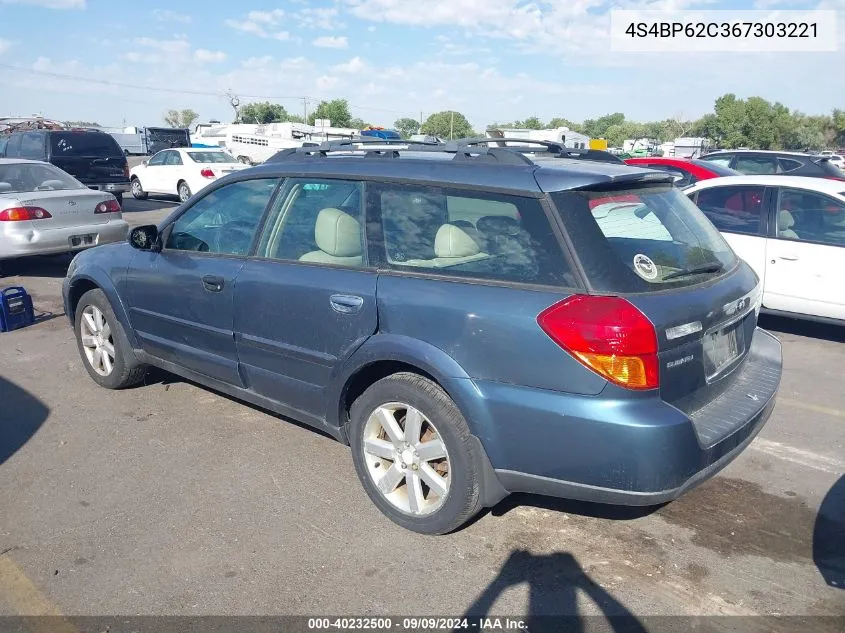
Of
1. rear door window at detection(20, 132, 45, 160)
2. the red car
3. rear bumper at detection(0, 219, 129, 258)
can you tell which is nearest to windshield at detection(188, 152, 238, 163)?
rear door window at detection(20, 132, 45, 160)

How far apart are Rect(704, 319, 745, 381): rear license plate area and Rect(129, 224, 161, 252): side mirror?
3.42 meters

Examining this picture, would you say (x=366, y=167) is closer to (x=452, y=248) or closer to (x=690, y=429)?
(x=452, y=248)

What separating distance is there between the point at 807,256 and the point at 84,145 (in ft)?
45.5

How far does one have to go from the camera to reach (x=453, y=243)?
11.2 feet

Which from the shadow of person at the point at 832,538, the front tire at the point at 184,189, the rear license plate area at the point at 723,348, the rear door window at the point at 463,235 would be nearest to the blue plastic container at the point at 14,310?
the rear door window at the point at 463,235

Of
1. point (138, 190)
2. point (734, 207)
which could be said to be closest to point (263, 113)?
point (138, 190)

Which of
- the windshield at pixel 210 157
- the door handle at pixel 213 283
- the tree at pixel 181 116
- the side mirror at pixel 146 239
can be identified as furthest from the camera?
the tree at pixel 181 116

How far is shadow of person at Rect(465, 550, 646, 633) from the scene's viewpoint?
2.80m

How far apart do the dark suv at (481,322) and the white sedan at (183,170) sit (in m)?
14.3

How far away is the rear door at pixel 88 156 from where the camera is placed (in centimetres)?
1461

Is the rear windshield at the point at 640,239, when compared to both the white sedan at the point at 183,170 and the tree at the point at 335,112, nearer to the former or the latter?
the white sedan at the point at 183,170

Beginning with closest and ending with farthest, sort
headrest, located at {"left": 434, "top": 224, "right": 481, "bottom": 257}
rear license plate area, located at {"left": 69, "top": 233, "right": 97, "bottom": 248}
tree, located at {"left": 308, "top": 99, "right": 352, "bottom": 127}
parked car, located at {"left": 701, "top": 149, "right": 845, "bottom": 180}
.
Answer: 1. headrest, located at {"left": 434, "top": 224, "right": 481, "bottom": 257}
2. rear license plate area, located at {"left": 69, "top": 233, "right": 97, "bottom": 248}
3. parked car, located at {"left": 701, "top": 149, "right": 845, "bottom": 180}
4. tree, located at {"left": 308, "top": 99, "right": 352, "bottom": 127}

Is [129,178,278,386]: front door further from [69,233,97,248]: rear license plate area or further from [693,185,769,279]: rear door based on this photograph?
[69,233,97,248]: rear license plate area

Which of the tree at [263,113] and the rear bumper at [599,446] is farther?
the tree at [263,113]
